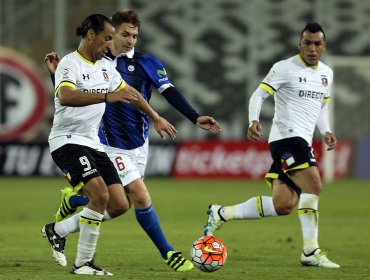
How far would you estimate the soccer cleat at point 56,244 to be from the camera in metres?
9.63

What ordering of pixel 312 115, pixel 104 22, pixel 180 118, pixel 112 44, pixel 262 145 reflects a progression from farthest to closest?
pixel 180 118, pixel 262 145, pixel 312 115, pixel 112 44, pixel 104 22

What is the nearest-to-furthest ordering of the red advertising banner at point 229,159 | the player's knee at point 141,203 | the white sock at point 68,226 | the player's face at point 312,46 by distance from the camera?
the player's knee at point 141,203, the white sock at point 68,226, the player's face at point 312,46, the red advertising banner at point 229,159

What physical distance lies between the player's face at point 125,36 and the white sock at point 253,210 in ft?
6.79

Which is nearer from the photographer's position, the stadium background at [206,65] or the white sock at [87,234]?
the white sock at [87,234]

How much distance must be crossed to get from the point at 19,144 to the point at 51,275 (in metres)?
16.3

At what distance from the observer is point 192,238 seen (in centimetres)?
1266

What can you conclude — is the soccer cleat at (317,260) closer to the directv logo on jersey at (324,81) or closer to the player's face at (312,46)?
the directv logo on jersey at (324,81)

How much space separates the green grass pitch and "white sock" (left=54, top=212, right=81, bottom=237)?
0.96 feet

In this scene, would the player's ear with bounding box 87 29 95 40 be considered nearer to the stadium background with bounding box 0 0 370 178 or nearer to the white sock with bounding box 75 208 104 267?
the white sock with bounding box 75 208 104 267

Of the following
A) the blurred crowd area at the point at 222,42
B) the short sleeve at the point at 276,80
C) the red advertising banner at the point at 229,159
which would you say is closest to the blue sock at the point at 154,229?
the short sleeve at the point at 276,80

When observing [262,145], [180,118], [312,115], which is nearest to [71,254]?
[312,115]

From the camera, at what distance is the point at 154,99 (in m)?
27.5

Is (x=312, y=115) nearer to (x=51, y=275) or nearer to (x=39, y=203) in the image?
(x=51, y=275)

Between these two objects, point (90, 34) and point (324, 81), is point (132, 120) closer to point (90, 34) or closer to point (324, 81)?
point (90, 34)
